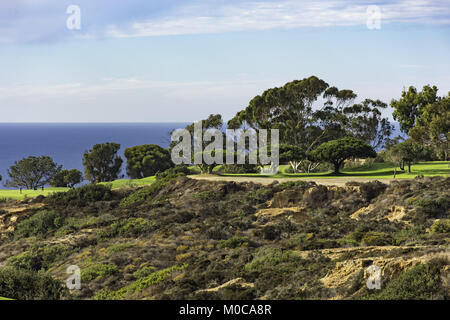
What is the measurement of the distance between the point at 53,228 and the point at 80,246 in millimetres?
6518

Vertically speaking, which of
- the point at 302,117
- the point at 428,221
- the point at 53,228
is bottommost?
the point at 53,228

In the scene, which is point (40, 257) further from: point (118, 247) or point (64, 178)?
point (64, 178)

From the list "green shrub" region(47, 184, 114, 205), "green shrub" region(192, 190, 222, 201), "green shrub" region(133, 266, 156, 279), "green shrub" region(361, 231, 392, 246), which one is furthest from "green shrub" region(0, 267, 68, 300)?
"green shrub" region(47, 184, 114, 205)

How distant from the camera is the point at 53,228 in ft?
89.4

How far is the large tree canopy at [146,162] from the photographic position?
211ft

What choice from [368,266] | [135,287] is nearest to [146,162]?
[135,287]

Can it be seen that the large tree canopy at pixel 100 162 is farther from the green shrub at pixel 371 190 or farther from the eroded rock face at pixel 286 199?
the green shrub at pixel 371 190

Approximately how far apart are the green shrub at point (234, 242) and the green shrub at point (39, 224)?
13.2m

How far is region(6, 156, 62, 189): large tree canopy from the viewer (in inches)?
2435

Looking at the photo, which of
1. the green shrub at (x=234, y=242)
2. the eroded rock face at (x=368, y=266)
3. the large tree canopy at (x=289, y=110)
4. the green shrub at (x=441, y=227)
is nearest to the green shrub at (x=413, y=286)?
the eroded rock face at (x=368, y=266)

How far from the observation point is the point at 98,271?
16.3m

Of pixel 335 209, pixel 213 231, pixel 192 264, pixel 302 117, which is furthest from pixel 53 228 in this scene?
pixel 302 117

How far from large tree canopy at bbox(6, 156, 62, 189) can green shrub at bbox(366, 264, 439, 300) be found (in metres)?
60.0

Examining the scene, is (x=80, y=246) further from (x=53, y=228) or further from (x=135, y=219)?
(x=53, y=228)
